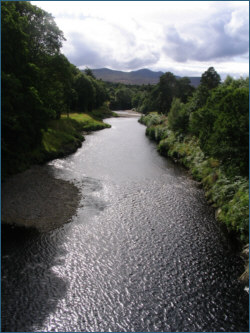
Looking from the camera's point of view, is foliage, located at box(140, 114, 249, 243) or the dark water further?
foliage, located at box(140, 114, 249, 243)

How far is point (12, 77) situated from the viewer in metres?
31.2

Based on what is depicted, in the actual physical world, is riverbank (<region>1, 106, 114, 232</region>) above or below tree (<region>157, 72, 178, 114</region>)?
below

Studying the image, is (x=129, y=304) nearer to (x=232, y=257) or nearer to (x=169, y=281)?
(x=169, y=281)

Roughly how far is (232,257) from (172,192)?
1495cm

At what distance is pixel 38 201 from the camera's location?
31609mm

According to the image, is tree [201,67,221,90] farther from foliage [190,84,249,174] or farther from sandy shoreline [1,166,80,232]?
sandy shoreline [1,166,80,232]

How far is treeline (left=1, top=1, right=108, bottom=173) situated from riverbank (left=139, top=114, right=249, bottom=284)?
23961 mm

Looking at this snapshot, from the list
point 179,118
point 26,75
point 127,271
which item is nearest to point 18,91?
point 26,75

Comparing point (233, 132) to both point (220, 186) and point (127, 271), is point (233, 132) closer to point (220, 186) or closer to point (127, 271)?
point (220, 186)

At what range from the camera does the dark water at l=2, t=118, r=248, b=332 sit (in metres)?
17.0

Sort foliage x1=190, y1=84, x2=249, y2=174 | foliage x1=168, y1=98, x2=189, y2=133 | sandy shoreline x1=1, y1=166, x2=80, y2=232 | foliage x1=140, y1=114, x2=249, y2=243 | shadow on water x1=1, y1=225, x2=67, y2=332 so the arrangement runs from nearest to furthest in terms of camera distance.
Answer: shadow on water x1=1, y1=225, x2=67, y2=332
foliage x1=140, y1=114, x2=249, y2=243
sandy shoreline x1=1, y1=166, x2=80, y2=232
foliage x1=190, y1=84, x2=249, y2=174
foliage x1=168, y1=98, x2=189, y2=133

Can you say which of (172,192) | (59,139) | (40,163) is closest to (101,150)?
(59,139)

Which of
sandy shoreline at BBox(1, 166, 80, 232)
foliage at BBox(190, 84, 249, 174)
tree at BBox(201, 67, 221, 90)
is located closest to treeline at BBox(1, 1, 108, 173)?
sandy shoreline at BBox(1, 166, 80, 232)

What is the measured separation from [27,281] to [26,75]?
87.3 ft
